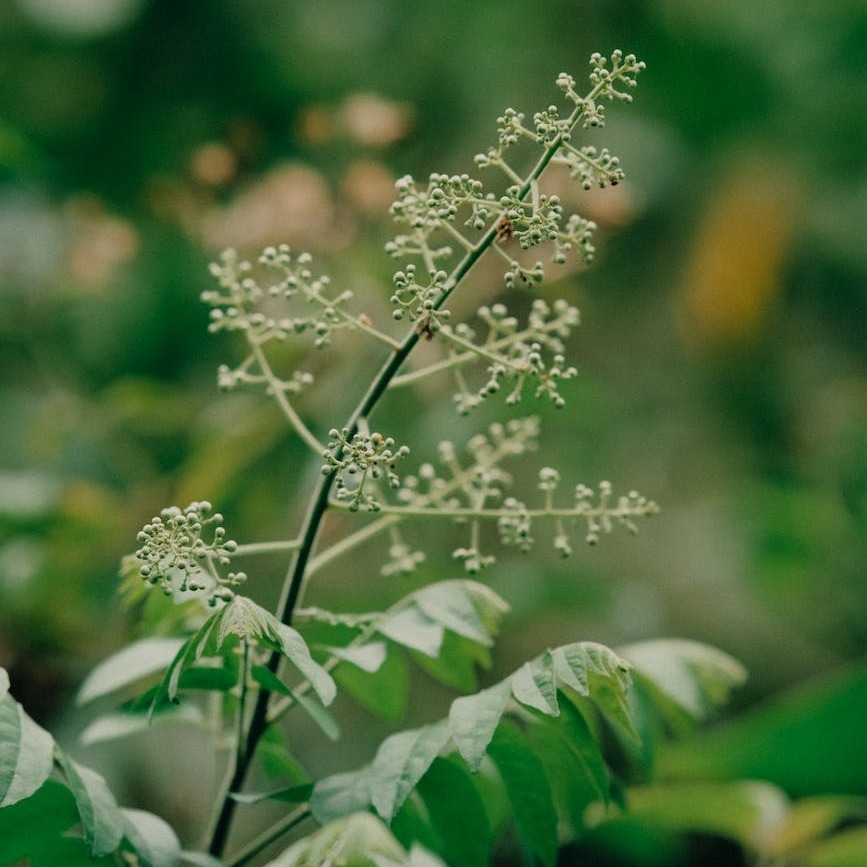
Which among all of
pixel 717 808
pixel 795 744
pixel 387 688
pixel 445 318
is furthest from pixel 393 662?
pixel 795 744

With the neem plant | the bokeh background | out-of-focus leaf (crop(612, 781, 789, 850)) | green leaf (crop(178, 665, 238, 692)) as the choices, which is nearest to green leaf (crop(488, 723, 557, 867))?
the neem plant

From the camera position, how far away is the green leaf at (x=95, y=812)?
2.36ft

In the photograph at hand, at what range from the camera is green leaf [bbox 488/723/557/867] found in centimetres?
78

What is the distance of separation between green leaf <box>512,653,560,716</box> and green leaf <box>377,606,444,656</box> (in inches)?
3.4

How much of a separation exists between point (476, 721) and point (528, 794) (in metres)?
0.11

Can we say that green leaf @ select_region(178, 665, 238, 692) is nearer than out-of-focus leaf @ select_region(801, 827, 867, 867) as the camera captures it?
Yes

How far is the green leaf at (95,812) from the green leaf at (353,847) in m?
0.14

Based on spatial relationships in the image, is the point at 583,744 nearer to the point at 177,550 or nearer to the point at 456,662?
the point at 456,662

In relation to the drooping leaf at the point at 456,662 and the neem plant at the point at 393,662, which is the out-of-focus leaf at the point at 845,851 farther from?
the drooping leaf at the point at 456,662

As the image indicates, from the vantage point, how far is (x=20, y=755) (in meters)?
0.68

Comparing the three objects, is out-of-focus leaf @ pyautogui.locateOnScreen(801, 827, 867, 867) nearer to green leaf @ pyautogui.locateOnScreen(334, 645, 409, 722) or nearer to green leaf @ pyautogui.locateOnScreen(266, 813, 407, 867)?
green leaf @ pyautogui.locateOnScreen(334, 645, 409, 722)

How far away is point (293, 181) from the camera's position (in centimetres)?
178

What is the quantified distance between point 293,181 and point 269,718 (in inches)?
43.8

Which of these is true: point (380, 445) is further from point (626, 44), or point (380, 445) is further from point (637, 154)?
point (626, 44)
